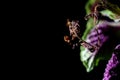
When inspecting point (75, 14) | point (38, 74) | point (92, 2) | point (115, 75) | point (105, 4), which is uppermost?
A: point (105, 4)

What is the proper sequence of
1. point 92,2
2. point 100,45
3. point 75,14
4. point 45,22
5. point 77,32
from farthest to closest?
point 45,22, point 75,14, point 92,2, point 77,32, point 100,45

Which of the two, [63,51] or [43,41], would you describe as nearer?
[63,51]

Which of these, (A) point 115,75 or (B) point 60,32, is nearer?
(A) point 115,75

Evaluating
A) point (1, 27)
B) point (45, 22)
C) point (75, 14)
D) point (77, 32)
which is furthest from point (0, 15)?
point (77, 32)

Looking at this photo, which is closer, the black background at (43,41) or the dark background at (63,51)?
the dark background at (63,51)

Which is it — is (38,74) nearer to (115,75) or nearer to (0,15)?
(0,15)

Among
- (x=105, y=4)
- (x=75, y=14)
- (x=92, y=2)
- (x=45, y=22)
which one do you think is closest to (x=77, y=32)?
(x=105, y=4)

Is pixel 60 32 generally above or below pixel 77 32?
below

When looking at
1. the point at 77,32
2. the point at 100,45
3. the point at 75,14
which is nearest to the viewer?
the point at 100,45

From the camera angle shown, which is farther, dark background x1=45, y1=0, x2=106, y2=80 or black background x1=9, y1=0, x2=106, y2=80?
black background x1=9, y1=0, x2=106, y2=80
